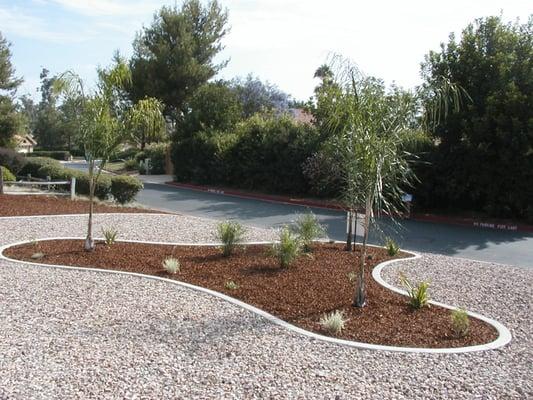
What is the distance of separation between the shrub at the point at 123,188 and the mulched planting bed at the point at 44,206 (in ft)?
3.74

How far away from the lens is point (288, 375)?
481cm

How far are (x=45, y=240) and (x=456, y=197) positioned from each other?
12.0 m

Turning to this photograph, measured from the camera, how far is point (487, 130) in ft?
52.9

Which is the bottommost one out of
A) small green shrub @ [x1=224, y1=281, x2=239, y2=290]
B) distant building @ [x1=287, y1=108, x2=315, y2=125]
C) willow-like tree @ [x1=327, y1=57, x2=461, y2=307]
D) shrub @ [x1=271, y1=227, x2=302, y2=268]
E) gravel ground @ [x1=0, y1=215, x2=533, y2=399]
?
gravel ground @ [x1=0, y1=215, x2=533, y2=399]

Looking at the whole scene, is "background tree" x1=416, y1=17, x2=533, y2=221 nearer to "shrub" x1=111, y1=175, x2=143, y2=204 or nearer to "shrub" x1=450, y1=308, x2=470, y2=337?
"shrub" x1=111, y1=175, x2=143, y2=204

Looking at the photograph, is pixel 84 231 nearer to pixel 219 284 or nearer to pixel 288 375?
pixel 219 284

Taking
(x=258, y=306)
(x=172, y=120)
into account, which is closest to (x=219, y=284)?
(x=258, y=306)

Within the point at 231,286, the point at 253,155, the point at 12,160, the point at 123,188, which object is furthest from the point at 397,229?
the point at 12,160

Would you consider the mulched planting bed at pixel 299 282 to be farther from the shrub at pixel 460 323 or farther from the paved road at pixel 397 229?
the paved road at pixel 397 229

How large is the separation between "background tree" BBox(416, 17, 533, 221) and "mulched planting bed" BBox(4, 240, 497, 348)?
7286mm

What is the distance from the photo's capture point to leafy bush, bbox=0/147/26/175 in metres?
23.9

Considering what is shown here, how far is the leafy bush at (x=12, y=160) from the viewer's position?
23.9 meters

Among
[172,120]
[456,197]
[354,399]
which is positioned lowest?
[354,399]

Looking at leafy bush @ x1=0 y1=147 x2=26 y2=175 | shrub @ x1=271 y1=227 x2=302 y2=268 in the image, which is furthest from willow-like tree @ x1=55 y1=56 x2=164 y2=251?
leafy bush @ x1=0 y1=147 x2=26 y2=175
